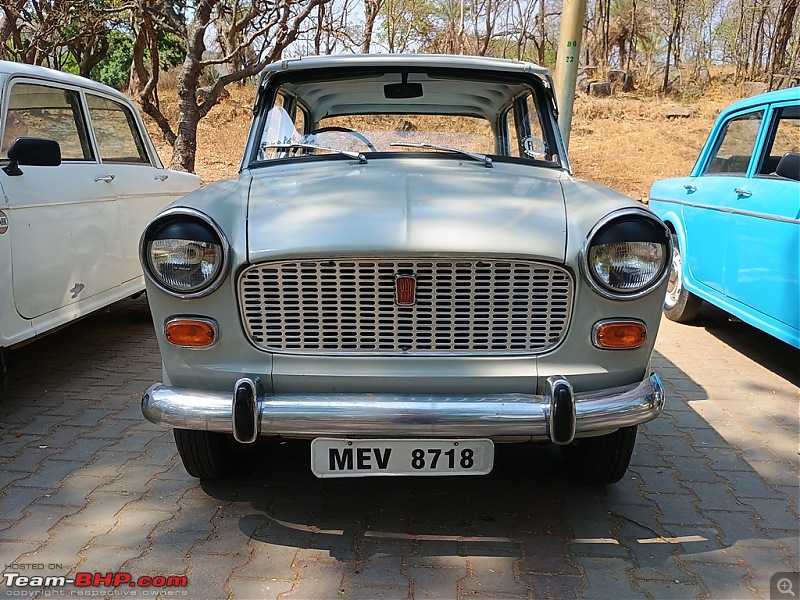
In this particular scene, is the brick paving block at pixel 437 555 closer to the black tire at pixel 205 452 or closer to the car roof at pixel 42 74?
the black tire at pixel 205 452

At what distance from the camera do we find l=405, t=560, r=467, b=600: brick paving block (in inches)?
85.5

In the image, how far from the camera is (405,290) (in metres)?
2.21

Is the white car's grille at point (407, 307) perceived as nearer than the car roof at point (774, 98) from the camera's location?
Yes

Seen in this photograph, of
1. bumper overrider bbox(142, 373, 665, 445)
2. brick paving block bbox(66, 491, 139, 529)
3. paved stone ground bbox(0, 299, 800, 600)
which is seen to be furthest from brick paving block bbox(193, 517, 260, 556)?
bumper overrider bbox(142, 373, 665, 445)

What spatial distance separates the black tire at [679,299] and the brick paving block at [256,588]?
4300 millimetres

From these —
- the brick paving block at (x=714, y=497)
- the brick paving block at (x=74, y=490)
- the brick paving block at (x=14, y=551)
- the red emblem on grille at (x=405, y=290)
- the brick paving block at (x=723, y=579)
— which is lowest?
the brick paving block at (x=714, y=497)

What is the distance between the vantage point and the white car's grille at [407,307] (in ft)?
7.25

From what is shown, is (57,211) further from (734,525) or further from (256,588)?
(734,525)

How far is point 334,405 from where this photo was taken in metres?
2.13

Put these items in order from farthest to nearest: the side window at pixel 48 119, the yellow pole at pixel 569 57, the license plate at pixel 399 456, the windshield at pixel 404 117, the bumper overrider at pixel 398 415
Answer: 1. the yellow pole at pixel 569 57
2. the side window at pixel 48 119
3. the windshield at pixel 404 117
4. the license plate at pixel 399 456
5. the bumper overrider at pixel 398 415

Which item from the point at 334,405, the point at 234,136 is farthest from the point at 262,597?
the point at 234,136

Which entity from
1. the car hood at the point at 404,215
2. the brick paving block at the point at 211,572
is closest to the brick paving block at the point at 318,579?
the brick paving block at the point at 211,572

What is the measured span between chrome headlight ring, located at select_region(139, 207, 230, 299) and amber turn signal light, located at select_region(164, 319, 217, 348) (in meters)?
0.09

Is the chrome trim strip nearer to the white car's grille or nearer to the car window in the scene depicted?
the car window
